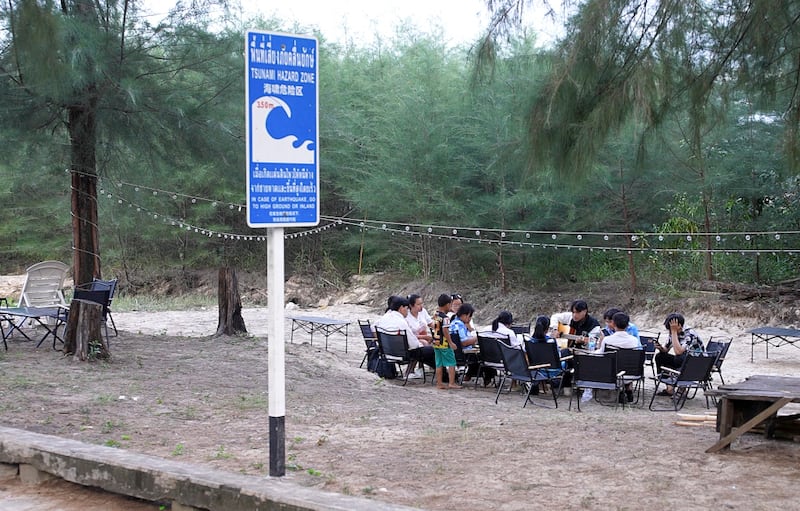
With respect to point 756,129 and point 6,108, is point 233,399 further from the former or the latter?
point 756,129

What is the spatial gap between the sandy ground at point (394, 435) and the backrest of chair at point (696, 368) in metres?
0.31

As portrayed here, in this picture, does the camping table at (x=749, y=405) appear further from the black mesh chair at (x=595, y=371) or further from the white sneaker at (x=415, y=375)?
the white sneaker at (x=415, y=375)

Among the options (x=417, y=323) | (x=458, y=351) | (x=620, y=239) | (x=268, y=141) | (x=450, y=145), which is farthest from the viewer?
(x=450, y=145)

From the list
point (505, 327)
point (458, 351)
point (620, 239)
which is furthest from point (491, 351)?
point (620, 239)

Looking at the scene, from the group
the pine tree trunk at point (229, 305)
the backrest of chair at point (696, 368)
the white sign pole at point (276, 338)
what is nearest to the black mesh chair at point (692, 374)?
the backrest of chair at point (696, 368)

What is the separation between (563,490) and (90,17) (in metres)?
7.56

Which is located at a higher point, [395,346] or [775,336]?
[395,346]

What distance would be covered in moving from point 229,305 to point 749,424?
775cm

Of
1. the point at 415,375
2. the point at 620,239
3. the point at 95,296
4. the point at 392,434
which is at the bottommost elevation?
the point at 415,375

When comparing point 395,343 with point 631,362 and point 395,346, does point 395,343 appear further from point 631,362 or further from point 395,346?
point 631,362

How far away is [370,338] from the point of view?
9.97m

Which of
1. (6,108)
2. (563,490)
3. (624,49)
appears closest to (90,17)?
(6,108)

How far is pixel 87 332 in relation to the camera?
26.9 ft

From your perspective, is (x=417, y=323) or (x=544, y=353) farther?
(x=417, y=323)
